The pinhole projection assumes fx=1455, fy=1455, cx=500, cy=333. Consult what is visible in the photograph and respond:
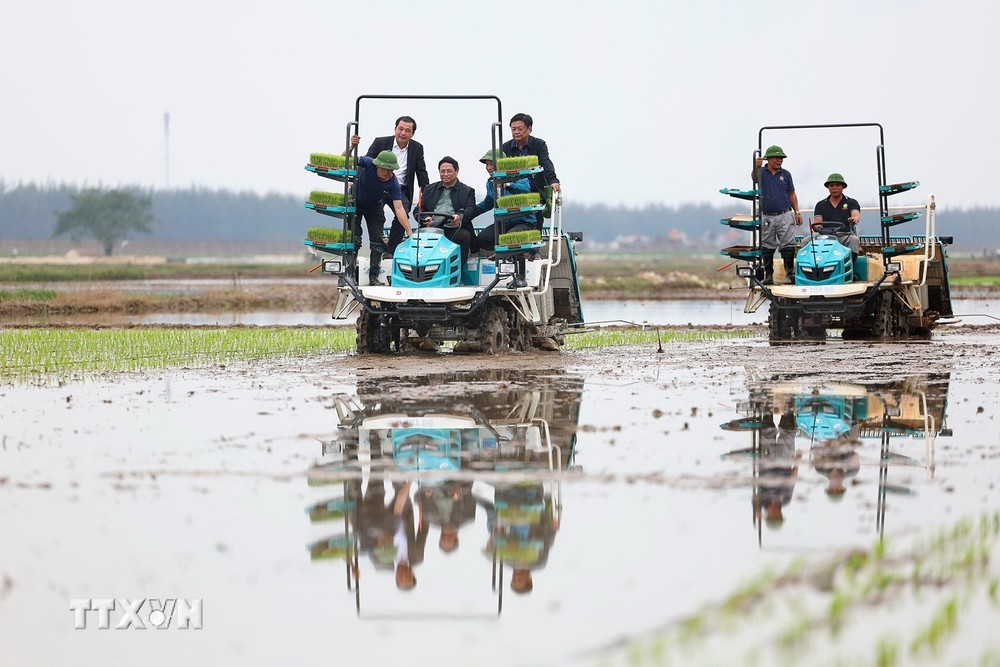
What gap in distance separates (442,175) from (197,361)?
3225mm

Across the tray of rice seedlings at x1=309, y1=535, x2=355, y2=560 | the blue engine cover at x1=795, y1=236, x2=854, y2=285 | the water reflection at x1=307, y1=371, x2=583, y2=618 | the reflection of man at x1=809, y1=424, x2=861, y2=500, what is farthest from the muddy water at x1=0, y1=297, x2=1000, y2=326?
the tray of rice seedlings at x1=309, y1=535, x2=355, y2=560

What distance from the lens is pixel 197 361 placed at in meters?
15.2

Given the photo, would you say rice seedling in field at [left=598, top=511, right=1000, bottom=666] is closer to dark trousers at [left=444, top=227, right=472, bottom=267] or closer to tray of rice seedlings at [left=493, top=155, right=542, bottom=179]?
tray of rice seedlings at [left=493, top=155, right=542, bottom=179]

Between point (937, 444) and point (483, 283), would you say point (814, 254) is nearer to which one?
point (483, 283)

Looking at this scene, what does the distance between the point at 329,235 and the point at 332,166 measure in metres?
0.76

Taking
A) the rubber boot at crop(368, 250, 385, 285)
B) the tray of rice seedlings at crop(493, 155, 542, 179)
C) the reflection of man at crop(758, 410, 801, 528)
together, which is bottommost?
the reflection of man at crop(758, 410, 801, 528)

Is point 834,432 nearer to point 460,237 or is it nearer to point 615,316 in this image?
point 460,237

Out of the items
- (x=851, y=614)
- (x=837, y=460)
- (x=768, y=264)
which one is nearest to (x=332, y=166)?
(x=768, y=264)

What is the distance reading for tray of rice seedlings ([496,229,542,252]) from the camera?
48.7ft

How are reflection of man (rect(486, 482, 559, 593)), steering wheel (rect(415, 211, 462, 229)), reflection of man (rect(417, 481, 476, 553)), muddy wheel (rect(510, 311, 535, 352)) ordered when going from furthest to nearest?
muddy wheel (rect(510, 311, 535, 352))
steering wheel (rect(415, 211, 462, 229))
reflection of man (rect(417, 481, 476, 553))
reflection of man (rect(486, 482, 559, 593))

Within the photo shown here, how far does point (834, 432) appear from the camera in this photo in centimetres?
859

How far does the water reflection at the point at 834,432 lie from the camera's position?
6594 mm

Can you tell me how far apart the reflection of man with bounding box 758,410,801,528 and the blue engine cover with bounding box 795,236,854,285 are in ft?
30.4

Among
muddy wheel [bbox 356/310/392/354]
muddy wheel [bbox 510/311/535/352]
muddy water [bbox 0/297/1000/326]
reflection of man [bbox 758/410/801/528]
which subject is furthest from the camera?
muddy water [bbox 0/297/1000/326]
